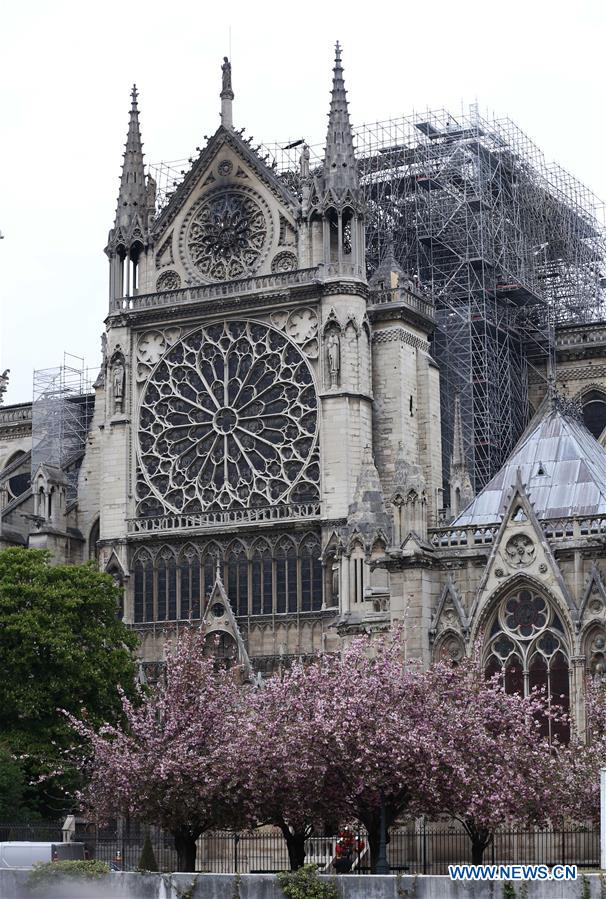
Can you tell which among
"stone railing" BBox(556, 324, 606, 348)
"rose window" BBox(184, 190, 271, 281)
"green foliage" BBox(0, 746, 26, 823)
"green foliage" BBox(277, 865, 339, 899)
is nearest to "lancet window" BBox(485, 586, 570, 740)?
"green foliage" BBox(277, 865, 339, 899)

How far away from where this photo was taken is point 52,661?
52031 mm

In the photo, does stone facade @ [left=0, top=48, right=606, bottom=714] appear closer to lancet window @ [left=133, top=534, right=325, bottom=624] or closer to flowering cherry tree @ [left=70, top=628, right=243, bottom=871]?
lancet window @ [left=133, top=534, right=325, bottom=624]

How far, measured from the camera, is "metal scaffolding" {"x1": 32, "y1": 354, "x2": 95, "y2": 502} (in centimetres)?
7450

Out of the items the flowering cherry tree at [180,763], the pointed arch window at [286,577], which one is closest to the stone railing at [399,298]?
the pointed arch window at [286,577]

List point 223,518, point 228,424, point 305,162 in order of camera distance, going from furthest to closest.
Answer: point 305,162, point 228,424, point 223,518

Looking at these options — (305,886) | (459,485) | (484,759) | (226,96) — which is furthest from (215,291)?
(305,886)

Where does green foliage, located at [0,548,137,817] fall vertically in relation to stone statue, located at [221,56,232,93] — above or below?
below

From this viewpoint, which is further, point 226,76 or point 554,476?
point 226,76

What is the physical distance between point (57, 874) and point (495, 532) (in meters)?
15.9

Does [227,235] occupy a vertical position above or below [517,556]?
above

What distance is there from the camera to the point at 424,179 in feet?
241

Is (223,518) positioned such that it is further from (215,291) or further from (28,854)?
(28,854)

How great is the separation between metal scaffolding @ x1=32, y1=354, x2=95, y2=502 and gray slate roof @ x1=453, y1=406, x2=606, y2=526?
95.7ft

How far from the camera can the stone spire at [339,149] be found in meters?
67.4
